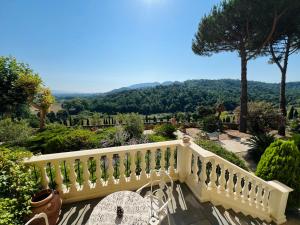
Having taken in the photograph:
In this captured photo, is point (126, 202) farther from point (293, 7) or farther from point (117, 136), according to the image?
point (293, 7)

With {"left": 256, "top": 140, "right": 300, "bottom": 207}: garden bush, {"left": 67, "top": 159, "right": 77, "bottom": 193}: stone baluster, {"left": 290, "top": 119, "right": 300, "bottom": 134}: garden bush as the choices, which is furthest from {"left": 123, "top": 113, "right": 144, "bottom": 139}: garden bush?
{"left": 290, "top": 119, "right": 300, "bottom": 134}: garden bush

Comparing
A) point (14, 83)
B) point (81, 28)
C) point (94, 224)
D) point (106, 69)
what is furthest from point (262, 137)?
point (106, 69)

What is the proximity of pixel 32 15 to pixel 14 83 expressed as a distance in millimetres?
2876

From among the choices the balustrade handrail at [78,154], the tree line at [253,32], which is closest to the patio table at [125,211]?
the balustrade handrail at [78,154]

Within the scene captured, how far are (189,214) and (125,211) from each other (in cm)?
115

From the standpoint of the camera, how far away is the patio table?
1.49 metres

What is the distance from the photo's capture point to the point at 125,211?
1.60 m

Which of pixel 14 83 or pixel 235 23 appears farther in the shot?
pixel 235 23

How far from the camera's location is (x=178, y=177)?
3.08m

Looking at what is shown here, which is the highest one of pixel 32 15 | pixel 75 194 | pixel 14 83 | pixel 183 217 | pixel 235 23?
pixel 235 23

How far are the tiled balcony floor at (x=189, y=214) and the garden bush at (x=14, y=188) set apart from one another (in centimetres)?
61

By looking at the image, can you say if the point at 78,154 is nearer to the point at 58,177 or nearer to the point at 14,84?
the point at 58,177

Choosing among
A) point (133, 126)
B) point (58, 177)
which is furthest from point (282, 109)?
point (58, 177)

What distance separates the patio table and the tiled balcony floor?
0.69 m
